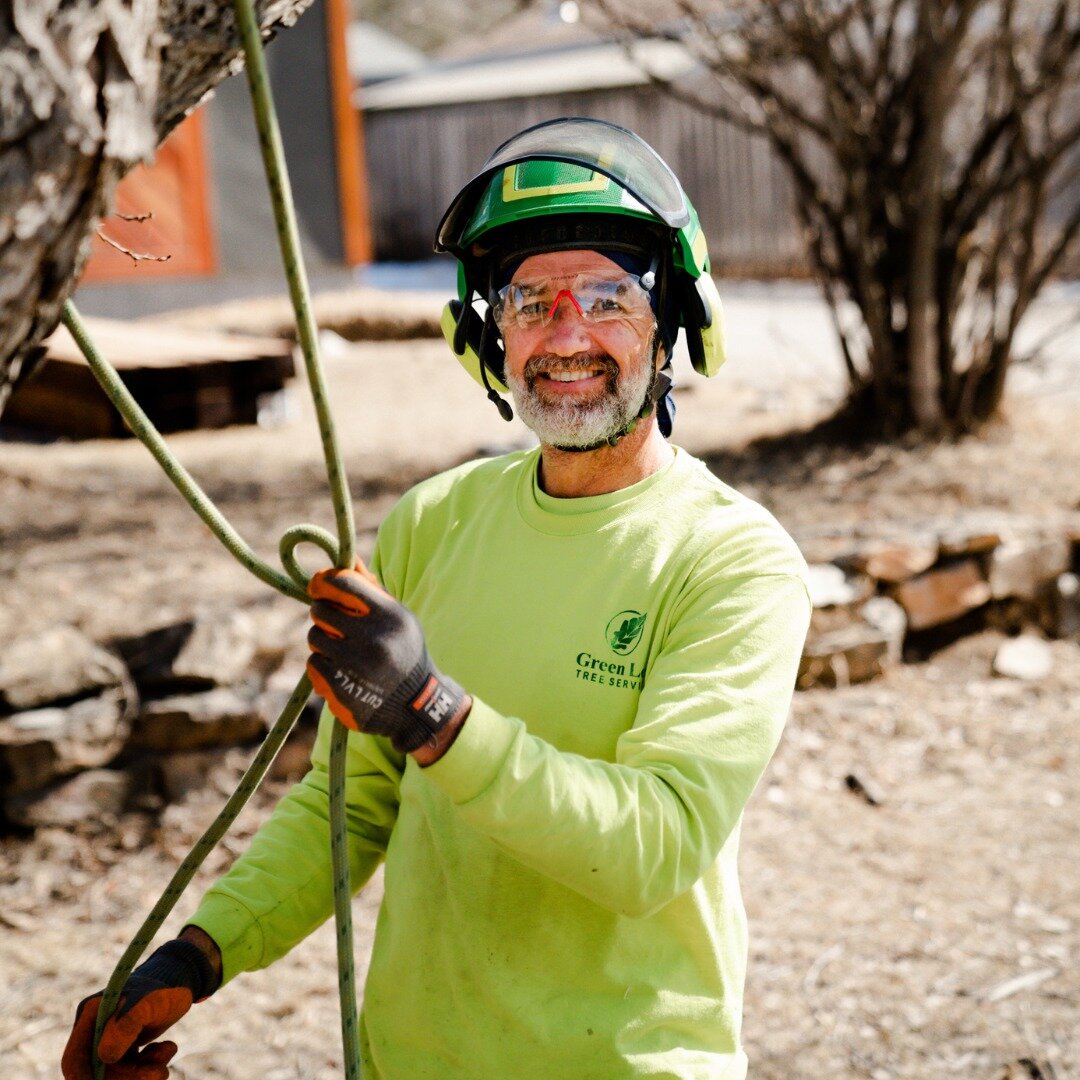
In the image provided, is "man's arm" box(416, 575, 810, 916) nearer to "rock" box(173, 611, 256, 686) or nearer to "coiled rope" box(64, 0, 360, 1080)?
"coiled rope" box(64, 0, 360, 1080)

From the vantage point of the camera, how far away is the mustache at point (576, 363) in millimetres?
2283

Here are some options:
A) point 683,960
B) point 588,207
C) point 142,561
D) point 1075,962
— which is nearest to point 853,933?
point 1075,962

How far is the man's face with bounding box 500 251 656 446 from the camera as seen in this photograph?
226 centimetres

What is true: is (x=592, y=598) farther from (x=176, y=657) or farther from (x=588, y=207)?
(x=176, y=657)

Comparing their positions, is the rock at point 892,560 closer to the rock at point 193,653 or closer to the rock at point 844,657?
Result: the rock at point 844,657

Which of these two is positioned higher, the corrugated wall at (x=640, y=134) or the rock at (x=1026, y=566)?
the corrugated wall at (x=640, y=134)

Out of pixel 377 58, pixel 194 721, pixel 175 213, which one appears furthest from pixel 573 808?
pixel 377 58

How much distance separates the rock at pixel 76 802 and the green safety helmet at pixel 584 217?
2.71m

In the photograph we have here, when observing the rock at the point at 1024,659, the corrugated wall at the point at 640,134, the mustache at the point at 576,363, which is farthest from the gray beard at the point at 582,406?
the corrugated wall at the point at 640,134

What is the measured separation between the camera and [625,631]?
2047 millimetres

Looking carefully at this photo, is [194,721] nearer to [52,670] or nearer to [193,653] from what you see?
[193,653]

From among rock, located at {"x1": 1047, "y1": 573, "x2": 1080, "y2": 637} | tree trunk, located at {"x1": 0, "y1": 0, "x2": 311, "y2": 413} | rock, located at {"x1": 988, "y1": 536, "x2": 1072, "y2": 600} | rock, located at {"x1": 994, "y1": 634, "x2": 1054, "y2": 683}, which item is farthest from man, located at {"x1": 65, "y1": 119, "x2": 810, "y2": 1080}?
rock, located at {"x1": 1047, "y1": 573, "x2": 1080, "y2": 637}

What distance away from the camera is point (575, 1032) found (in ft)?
6.34

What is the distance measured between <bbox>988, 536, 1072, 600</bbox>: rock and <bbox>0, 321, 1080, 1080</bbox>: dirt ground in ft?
0.93
